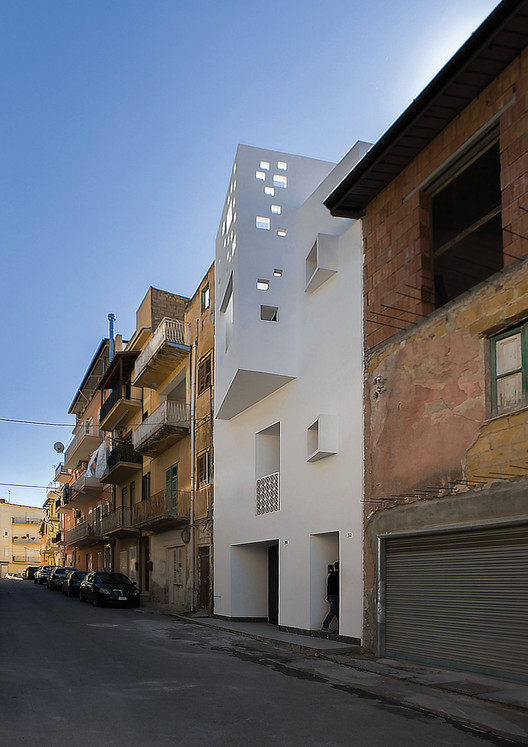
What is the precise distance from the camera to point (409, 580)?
12352mm

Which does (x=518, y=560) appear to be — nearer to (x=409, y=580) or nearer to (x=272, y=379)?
(x=409, y=580)

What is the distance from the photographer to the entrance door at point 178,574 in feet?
88.5

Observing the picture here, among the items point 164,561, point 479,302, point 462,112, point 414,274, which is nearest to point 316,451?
point 414,274

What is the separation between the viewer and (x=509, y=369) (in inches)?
411

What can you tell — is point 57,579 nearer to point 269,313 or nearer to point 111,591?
point 111,591

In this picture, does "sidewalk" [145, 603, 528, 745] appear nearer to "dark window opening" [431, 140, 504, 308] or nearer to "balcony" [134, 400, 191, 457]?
"dark window opening" [431, 140, 504, 308]

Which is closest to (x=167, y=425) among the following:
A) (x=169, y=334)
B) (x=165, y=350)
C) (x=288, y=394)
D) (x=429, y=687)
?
(x=165, y=350)

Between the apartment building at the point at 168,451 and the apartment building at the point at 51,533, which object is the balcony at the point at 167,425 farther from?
the apartment building at the point at 51,533

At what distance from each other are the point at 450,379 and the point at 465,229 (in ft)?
17.7

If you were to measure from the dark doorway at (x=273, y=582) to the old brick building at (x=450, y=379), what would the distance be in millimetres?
7644

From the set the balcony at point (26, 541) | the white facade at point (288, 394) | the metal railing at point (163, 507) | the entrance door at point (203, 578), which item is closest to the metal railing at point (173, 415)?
the metal railing at point (163, 507)

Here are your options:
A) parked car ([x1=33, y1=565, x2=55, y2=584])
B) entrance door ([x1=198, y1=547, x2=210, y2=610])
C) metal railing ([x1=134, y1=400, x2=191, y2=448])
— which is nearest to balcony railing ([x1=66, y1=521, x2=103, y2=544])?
parked car ([x1=33, y1=565, x2=55, y2=584])

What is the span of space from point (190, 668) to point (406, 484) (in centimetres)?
462

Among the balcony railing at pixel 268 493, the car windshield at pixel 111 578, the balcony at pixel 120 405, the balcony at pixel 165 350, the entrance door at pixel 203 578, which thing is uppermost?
the balcony at pixel 165 350
